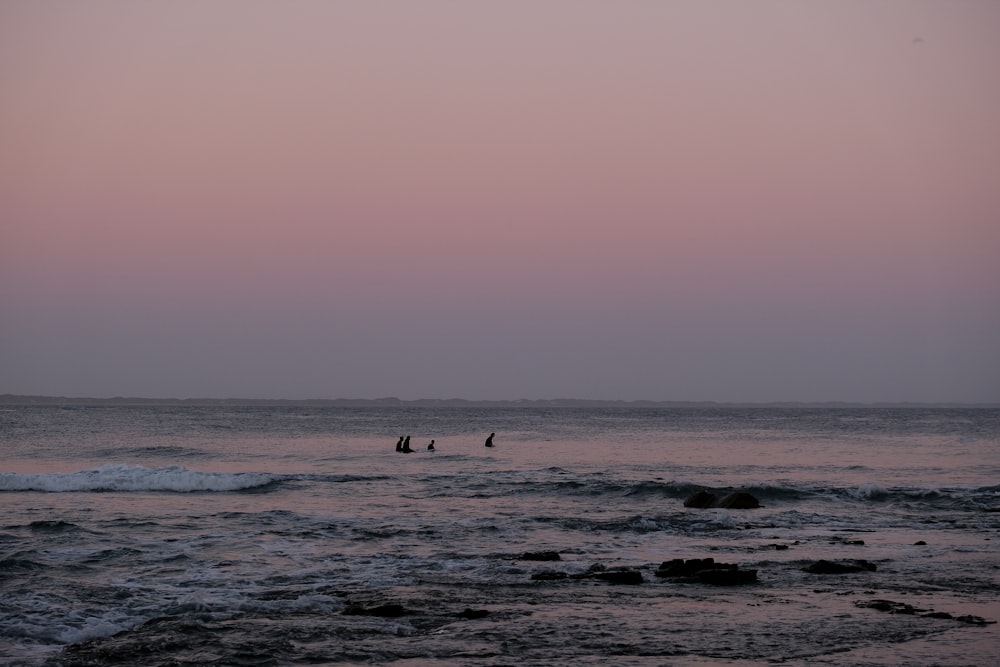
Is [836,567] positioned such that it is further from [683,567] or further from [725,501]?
Result: [725,501]

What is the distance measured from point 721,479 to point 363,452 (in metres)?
25.0

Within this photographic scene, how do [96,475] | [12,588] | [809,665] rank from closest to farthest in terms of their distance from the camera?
[809,665]
[12,588]
[96,475]

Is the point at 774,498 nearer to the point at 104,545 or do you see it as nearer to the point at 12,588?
the point at 104,545

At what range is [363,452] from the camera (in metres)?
59.0

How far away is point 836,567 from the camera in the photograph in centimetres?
1895

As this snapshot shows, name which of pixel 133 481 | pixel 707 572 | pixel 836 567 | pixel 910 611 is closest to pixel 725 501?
pixel 836 567

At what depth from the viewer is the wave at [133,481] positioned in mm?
A: 35938

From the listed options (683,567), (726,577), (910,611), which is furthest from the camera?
(683,567)

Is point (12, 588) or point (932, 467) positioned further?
point (932, 467)

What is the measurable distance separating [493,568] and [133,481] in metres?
23.1

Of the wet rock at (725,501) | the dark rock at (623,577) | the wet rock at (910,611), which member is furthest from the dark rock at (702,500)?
the wet rock at (910,611)

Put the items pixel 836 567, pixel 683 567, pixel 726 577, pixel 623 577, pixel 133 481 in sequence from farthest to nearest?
pixel 133 481 → pixel 836 567 → pixel 683 567 → pixel 623 577 → pixel 726 577

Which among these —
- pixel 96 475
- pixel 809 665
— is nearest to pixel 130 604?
pixel 809 665

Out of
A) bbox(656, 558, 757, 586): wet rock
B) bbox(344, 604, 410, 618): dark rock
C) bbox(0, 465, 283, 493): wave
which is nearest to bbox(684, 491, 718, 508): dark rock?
bbox(656, 558, 757, 586): wet rock
